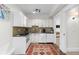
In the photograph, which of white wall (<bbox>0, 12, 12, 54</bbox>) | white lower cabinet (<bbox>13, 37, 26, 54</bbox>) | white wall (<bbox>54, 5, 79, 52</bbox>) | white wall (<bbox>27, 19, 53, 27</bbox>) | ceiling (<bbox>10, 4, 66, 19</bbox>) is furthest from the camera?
white wall (<bbox>27, 19, 53, 27</bbox>)

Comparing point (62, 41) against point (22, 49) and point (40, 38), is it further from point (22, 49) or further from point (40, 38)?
point (40, 38)

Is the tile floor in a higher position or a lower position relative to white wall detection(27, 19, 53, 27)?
lower

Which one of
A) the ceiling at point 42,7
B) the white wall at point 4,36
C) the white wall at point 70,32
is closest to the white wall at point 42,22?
the ceiling at point 42,7

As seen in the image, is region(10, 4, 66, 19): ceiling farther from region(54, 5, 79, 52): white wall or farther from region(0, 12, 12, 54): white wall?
region(0, 12, 12, 54): white wall

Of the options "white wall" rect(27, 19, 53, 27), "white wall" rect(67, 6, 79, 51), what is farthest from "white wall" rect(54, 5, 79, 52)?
"white wall" rect(27, 19, 53, 27)

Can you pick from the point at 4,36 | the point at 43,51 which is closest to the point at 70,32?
the point at 43,51

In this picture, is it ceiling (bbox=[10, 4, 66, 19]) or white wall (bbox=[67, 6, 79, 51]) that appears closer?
ceiling (bbox=[10, 4, 66, 19])

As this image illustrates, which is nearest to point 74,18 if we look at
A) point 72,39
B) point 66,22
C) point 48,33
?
point 66,22

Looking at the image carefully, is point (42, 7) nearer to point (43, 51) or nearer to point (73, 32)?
point (73, 32)

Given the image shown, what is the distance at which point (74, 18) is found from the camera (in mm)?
5805

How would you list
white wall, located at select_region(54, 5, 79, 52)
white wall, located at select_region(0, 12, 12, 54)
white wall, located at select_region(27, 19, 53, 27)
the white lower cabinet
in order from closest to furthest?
white wall, located at select_region(0, 12, 12, 54) → the white lower cabinet → white wall, located at select_region(54, 5, 79, 52) → white wall, located at select_region(27, 19, 53, 27)

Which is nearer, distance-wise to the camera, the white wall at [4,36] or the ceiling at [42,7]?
the white wall at [4,36]

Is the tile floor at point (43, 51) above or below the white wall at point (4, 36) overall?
below

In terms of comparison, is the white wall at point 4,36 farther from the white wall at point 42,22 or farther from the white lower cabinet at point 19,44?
the white wall at point 42,22
